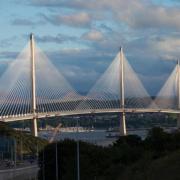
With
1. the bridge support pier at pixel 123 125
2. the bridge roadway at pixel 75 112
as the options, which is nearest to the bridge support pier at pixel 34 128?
the bridge roadway at pixel 75 112

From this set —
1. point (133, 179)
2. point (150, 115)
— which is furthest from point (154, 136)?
point (150, 115)

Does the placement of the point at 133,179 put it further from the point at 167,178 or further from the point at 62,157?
the point at 62,157

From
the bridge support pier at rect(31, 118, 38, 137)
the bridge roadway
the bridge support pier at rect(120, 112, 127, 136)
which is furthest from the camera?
the bridge support pier at rect(120, 112, 127, 136)

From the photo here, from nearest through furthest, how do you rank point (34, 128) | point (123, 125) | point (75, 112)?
point (75, 112) → point (34, 128) → point (123, 125)

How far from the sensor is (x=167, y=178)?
20.1 metres

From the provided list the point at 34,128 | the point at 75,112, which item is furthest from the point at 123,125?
the point at 34,128

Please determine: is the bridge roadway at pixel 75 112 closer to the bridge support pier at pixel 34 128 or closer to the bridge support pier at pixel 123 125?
the bridge support pier at pixel 123 125

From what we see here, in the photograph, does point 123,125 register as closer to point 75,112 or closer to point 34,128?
point 75,112

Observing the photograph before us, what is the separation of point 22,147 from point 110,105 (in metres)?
13.8

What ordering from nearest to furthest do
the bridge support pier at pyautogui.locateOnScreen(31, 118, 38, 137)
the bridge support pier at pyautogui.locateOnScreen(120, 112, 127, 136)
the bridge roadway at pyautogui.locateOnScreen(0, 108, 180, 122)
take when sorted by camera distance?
the bridge roadway at pyautogui.locateOnScreen(0, 108, 180, 122)
the bridge support pier at pyautogui.locateOnScreen(31, 118, 38, 137)
the bridge support pier at pyautogui.locateOnScreen(120, 112, 127, 136)

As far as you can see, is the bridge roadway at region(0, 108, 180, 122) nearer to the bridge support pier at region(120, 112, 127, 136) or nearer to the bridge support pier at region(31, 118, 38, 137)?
the bridge support pier at region(120, 112, 127, 136)

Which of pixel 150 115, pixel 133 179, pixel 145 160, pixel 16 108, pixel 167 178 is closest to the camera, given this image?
pixel 167 178

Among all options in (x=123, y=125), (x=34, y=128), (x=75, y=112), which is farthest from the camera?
(x=123, y=125)

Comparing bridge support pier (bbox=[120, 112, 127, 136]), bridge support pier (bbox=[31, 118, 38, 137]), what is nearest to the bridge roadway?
bridge support pier (bbox=[120, 112, 127, 136])
